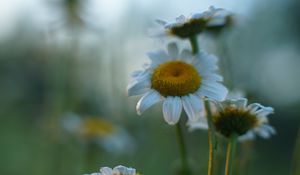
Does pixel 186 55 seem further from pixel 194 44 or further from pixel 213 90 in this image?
pixel 213 90

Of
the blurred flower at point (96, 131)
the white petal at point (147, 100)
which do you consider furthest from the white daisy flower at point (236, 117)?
the blurred flower at point (96, 131)

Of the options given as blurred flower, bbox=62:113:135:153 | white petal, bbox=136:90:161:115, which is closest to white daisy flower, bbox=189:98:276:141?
white petal, bbox=136:90:161:115

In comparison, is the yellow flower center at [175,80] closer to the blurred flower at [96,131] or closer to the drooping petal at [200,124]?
the drooping petal at [200,124]

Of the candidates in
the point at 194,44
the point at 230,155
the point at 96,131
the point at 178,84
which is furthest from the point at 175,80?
the point at 96,131

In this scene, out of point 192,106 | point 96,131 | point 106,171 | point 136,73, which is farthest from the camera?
point 96,131

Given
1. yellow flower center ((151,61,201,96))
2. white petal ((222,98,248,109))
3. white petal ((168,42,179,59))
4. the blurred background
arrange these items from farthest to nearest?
the blurred background < white petal ((168,42,179,59)) < yellow flower center ((151,61,201,96)) < white petal ((222,98,248,109))

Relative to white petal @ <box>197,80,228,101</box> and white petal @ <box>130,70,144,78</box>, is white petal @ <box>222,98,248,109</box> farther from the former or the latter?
white petal @ <box>130,70,144,78</box>
